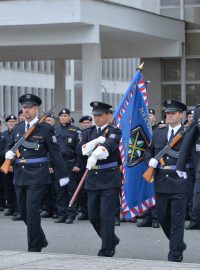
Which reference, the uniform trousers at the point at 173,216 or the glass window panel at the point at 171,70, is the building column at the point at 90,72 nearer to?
the glass window panel at the point at 171,70

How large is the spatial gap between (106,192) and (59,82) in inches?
731

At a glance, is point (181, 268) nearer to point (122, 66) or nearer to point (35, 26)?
point (35, 26)

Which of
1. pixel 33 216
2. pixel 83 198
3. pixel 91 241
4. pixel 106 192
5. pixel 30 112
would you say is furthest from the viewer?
pixel 83 198

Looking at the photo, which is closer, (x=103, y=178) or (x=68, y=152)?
(x=103, y=178)

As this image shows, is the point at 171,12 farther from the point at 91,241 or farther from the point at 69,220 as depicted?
the point at 91,241

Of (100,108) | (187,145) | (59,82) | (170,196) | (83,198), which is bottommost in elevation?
(83,198)

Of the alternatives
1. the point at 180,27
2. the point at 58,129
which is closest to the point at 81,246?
the point at 58,129

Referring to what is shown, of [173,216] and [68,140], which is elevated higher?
[68,140]

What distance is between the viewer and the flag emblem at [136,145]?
13.2 meters

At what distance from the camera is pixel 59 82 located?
29219 millimetres

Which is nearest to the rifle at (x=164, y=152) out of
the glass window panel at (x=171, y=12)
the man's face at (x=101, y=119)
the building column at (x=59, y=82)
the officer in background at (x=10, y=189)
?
the man's face at (x=101, y=119)

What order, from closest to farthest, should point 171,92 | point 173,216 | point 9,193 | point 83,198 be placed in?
point 173,216, point 83,198, point 9,193, point 171,92

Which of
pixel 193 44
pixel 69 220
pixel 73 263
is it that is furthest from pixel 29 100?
pixel 193 44

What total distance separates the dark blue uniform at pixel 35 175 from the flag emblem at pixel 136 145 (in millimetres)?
1981
